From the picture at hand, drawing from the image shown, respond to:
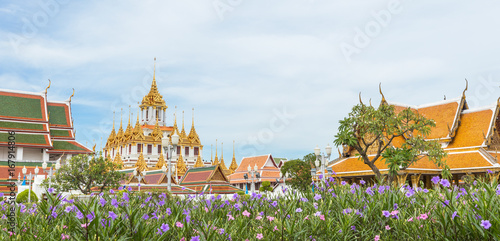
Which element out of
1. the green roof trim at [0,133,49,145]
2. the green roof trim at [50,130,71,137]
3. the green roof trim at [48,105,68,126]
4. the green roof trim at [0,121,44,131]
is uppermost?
the green roof trim at [48,105,68,126]

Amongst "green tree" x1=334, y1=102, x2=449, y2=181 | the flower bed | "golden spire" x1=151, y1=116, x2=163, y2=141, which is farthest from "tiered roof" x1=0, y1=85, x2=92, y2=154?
the flower bed

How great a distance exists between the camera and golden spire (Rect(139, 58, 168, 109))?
90.4 m

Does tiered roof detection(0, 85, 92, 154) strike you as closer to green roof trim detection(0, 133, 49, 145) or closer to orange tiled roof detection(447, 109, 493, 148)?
green roof trim detection(0, 133, 49, 145)

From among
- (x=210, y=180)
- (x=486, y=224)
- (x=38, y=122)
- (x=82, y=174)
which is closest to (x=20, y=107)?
(x=38, y=122)

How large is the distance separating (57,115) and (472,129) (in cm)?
3907

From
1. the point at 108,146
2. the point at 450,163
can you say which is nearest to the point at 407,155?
the point at 450,163

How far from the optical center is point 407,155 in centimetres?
1819

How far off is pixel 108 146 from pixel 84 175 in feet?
245

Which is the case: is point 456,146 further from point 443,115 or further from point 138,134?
point 138,134

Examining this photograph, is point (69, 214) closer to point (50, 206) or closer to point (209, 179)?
point (50, 206)

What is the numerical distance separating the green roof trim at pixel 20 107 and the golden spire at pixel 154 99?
45779 mm

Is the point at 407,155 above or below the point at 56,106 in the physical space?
below

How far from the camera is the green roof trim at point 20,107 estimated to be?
4194cm

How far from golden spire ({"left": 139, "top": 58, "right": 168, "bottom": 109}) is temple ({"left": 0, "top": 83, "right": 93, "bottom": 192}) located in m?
43.4
